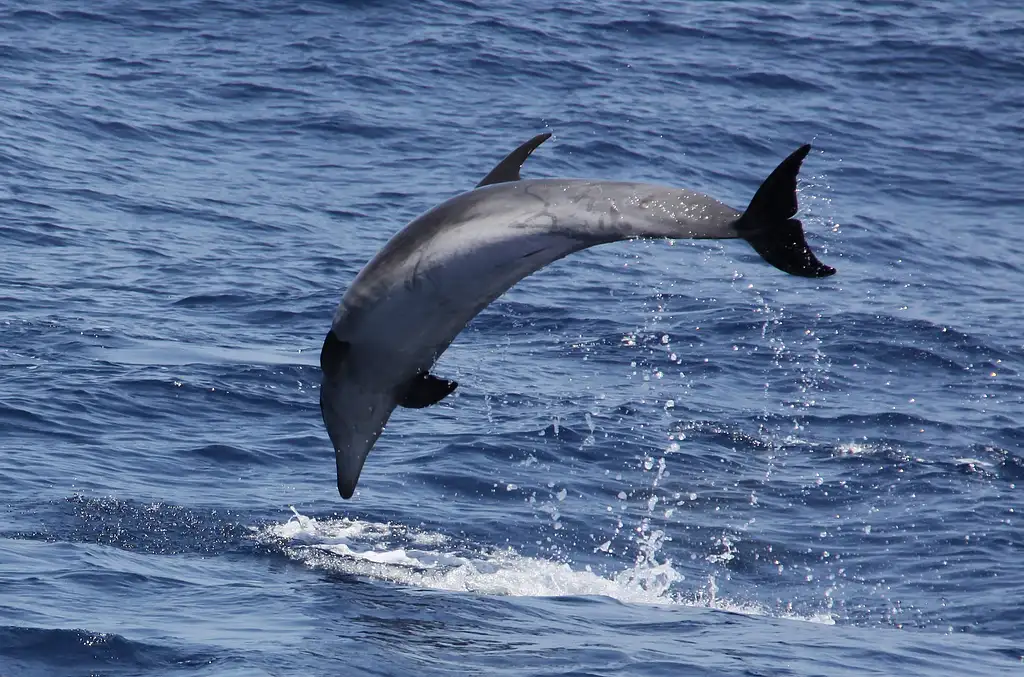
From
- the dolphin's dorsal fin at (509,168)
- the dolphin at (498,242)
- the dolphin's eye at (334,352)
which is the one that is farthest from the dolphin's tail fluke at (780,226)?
the dolphin's eye at (334,352)

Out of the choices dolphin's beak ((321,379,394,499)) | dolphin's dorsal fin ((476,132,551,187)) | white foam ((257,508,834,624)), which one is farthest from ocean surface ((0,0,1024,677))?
dolphin's dorsal fin ((476,132,551,187))

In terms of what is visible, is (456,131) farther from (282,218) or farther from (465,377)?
(465,377)

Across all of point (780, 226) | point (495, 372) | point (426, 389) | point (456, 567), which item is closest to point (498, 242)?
point (426, 389)

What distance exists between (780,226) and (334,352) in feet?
6.17

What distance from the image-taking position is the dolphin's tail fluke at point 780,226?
5809 millimetres

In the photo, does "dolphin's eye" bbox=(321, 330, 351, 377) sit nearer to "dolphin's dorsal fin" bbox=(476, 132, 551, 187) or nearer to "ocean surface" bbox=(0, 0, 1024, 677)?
"dolphin's dorsal fin" bbox=(476, 132, 551, 187)

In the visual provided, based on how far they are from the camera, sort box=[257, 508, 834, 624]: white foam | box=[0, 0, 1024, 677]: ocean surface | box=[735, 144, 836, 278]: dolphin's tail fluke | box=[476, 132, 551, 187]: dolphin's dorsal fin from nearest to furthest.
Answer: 1. box=[735, 144, 836, 278]: dolphin's tail fluke
2. box=[476, 132, 551, 187]: dolphin's dorsal fin
3. box=[0, 0, 1024, 677]: ocean surface
4. box=[257, 508, 834, 624]: white foam

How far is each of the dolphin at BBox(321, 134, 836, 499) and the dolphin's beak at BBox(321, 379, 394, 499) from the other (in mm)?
203

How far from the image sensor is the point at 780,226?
231 inches

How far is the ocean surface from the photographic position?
10461 mm

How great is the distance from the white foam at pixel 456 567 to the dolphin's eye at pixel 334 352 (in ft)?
16.4

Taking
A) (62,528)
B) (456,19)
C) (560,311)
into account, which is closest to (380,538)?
(62,528)

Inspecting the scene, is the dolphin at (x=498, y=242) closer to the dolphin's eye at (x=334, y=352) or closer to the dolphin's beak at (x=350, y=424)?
the dolphin's eye at (x=334, y=352)

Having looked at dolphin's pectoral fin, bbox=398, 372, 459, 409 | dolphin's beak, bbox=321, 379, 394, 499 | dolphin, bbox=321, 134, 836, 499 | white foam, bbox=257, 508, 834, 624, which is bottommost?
white foam, bbox=257, 508, 834, 624
